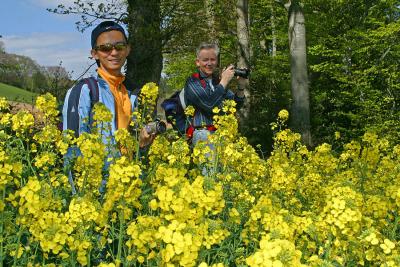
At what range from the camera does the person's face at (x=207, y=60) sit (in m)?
4.81

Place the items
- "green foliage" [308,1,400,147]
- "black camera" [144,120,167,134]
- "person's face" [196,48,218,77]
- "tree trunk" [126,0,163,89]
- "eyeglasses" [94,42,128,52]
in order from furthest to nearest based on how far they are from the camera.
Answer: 1. "green foliage" [308,1,400,147]
2. "tree trunk" [126,0,163,89]
3. "person's face" [196,48,218,77]
4. "eyeglasses" [94,42,128,52]
5. "black camera" [144,120,167,134]

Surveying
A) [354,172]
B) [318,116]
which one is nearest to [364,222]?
[354,172]

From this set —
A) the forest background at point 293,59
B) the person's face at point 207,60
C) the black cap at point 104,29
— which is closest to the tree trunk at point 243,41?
the forest background at point 293,59

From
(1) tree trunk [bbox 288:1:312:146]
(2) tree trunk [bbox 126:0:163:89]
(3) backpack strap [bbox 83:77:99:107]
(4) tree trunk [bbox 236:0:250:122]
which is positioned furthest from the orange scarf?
(4) tree trunk [bbox 236:0:250:122]

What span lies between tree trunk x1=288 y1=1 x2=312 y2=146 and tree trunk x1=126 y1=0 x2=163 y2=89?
130 inches

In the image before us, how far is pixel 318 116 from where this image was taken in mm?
15836

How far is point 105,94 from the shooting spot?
A: 360cm

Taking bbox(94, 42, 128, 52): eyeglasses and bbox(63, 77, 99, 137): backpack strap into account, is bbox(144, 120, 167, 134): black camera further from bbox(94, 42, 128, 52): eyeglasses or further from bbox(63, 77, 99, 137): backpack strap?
bbox(94, 42, 128, 52): eyeglasses

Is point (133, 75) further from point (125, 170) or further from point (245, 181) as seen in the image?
point (125, 170)

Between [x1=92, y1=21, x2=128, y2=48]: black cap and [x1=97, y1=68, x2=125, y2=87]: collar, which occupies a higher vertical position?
[x1=92, y1=21, x2=128, y2=48]: black cap

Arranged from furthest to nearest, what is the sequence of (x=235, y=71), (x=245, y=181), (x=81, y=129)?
(x=235, y=71)
(x=245, y=181)
(x=81, y=129)

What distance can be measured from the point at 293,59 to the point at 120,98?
7945mm

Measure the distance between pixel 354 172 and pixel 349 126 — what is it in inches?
424

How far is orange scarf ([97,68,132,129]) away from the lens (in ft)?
12.0
